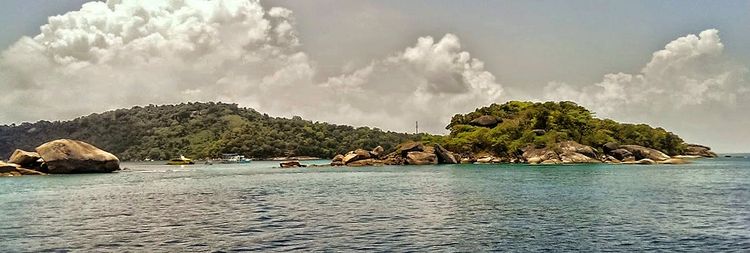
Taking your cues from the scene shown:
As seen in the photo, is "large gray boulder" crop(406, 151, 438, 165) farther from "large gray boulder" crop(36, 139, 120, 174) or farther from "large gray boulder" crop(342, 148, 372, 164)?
"large gray boulder" crop(36, 139, 120, 174)

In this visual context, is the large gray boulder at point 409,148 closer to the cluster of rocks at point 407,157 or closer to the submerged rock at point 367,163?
Result: the cluster of rocks at point 407,157

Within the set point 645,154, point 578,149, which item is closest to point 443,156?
point 578,149

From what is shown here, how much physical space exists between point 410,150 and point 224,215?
11801 cm

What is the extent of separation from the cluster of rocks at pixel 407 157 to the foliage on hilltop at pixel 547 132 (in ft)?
33.6

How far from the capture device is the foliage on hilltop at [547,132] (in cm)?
16600

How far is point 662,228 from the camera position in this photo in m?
33.5

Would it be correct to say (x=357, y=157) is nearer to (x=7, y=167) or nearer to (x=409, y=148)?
(x=409, y=148)

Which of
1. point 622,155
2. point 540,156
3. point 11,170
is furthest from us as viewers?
point 622,155

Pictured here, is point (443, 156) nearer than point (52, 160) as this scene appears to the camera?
No

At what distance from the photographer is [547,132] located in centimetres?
16675

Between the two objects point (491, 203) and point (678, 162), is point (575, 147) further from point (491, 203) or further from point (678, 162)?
point (491, 203)

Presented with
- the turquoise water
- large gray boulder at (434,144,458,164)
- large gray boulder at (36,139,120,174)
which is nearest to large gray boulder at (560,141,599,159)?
large gray boulder at (434,144,458,164)

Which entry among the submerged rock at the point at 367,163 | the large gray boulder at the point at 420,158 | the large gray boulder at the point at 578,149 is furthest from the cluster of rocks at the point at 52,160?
the large gray boulder at the point at 578,149

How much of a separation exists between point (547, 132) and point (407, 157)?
4197cm
